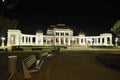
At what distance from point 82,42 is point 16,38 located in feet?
99.8

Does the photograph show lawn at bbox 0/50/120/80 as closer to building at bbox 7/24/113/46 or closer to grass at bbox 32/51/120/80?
grass at bbox 32/51/120/80

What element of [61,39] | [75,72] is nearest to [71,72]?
[75,72]

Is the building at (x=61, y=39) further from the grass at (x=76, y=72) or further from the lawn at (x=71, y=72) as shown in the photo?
the grass at (x=76, y=72)

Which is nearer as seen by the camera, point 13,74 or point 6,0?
point 13,74

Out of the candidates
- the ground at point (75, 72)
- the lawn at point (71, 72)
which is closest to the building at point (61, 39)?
the lawn at point (71, 72)

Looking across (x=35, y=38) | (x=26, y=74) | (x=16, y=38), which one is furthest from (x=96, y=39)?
(x=26, y=74)

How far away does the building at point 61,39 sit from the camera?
9169 cm

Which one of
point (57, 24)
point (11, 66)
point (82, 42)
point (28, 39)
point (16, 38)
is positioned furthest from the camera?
point (57, 24)

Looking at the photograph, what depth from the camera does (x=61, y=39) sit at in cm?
10125

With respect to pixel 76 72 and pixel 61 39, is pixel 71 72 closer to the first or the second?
pixel 76 72

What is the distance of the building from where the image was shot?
301 feet

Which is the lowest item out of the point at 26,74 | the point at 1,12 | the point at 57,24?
the point at 26,74

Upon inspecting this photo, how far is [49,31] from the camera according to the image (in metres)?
103

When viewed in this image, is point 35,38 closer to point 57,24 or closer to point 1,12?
point 57,24
